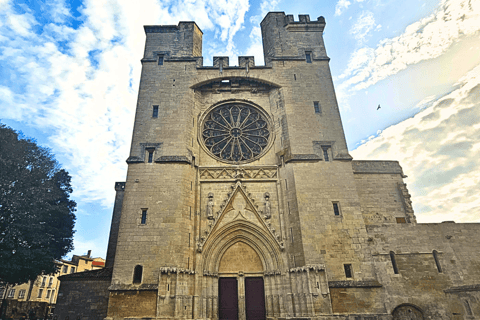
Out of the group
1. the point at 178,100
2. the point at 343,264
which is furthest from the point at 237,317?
the point at 178,100

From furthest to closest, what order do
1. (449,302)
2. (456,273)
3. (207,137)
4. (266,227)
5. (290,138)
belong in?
1. (207,137)
2. (290,138)
3. (266,227)
4. (456,273)
5. (449,302)

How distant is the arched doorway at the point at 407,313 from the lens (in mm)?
10844

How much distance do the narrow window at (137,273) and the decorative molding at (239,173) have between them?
4.79 m

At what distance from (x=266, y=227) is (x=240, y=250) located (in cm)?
161

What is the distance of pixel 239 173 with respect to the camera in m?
13.7

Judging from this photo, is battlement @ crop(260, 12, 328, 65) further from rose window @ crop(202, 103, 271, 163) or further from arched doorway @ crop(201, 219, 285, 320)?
arched doorway @ crop(201, 219, 285, 320)

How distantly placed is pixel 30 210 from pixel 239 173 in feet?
35.3

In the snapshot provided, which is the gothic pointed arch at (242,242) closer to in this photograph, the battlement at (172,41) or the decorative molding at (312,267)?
the decorative molding at (312,267)

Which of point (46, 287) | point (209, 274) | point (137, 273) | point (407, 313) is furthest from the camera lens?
point (46, 287)

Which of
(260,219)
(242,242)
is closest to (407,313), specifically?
(260,219)

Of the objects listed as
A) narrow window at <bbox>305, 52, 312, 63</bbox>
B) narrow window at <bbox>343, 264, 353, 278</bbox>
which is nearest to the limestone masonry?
narrow window at <bbox>343, 264, 353, 278</bbox>

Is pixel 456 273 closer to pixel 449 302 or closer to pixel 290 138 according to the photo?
pixel 449 302

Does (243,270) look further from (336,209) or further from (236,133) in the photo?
(236,133)

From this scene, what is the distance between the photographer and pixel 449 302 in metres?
10.8
